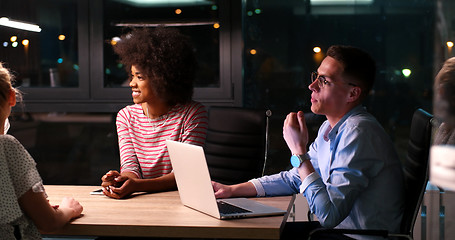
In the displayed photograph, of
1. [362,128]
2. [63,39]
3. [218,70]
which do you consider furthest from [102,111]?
[362,128]

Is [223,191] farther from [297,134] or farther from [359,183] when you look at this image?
[359,183]

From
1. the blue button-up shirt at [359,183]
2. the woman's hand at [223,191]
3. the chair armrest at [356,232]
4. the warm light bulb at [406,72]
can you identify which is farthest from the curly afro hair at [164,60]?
the warm light bulb at [406,72]

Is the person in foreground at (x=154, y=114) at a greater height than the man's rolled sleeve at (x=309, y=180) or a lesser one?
greater

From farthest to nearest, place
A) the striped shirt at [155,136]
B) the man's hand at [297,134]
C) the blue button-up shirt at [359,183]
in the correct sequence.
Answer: the striped shirt at [155,136], the man's hand at [297,134], the blue button-up shirt at [359,183]

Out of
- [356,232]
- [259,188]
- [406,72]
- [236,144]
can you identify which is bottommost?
[356,232]

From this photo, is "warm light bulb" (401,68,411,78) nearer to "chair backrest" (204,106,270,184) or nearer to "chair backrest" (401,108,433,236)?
"chair backrest" (204,106,270,184)

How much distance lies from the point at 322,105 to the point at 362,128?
23 centimetres

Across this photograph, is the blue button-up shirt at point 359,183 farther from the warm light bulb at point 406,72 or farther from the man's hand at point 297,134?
the warm light bulb at point 406,72

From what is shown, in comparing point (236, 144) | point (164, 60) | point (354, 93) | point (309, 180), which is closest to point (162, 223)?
point (309, 180)

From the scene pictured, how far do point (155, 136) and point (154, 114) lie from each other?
0.13m

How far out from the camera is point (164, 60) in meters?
2.96

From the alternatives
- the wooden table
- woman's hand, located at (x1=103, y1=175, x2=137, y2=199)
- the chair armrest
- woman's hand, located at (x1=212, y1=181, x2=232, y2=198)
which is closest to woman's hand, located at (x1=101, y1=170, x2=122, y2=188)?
woman's hand, located at (x1=103, y1=175, x2=137, y2=199)

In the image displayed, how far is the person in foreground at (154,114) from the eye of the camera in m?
2.72

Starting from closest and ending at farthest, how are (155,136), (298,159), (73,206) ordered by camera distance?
1. (73,206)
2. (298,159)
3. (155,136)
